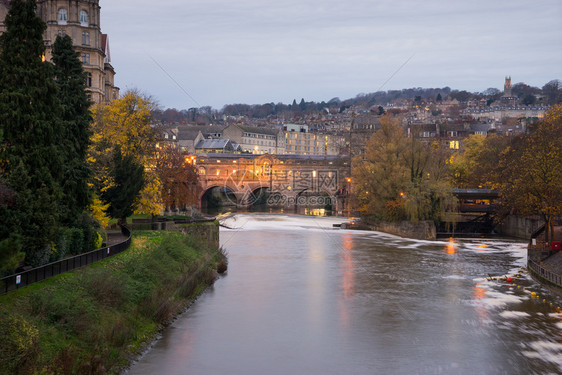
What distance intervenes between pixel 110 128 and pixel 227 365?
32452 mm

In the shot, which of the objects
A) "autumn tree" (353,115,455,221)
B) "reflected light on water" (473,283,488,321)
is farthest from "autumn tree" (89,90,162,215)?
"autumn tree" (353,115,455,221)

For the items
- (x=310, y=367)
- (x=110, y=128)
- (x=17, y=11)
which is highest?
(x=17, y=11)

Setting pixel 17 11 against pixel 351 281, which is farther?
pixel 351 281

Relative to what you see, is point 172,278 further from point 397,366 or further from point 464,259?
→ point 464,259

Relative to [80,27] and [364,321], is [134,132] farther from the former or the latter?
[364,321]

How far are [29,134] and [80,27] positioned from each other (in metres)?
43.6

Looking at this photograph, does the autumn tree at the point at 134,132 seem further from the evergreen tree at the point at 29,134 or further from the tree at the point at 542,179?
the tree at the point at 542,179

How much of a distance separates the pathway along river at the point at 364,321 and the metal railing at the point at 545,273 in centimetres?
90

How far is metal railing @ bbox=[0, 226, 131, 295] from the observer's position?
66.8ft

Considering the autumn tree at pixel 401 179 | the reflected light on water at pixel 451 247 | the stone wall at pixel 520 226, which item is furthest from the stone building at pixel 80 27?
the stone wall at pixel 520 226

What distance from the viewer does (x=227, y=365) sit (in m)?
23.0

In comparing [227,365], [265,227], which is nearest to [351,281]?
[227,365]

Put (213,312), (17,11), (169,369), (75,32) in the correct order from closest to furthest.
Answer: (169,369) < (17,11) < (213,312) < (75,32)

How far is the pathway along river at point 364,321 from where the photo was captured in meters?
23.3
